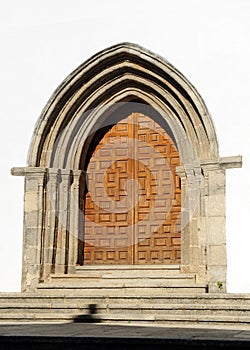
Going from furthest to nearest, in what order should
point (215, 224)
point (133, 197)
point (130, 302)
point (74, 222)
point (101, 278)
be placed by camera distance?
point (133, 197)
point (74, 222)
point (101, 278)
point (215, 224)
point (130, 302)

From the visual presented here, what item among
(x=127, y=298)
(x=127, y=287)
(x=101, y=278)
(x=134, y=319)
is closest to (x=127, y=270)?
(x=101, y=278)

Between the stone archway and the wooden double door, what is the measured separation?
0.28 m

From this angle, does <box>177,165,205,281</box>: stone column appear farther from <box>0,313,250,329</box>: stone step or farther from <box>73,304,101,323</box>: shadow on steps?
<box>73,304,101,323</box>: shadow on steps

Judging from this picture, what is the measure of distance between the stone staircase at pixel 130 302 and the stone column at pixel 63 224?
0.26 m

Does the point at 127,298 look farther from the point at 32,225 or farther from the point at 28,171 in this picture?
the point at 28,171

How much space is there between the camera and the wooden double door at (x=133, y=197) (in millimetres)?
8945

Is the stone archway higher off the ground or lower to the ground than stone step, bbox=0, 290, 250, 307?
higher

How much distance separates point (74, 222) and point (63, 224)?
198mm

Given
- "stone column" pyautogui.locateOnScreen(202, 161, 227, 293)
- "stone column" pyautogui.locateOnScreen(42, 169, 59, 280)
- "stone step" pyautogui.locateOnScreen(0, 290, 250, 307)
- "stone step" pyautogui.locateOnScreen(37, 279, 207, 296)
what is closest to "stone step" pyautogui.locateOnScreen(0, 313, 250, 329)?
"stone step" pyautogui.locateOnScreen(0, 290, 250, 307)

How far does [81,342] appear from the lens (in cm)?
445

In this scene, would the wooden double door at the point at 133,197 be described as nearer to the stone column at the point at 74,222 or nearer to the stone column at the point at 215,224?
the stone column at the point at 74,222

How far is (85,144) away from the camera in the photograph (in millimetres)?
9289

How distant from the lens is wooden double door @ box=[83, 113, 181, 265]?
8945 mm

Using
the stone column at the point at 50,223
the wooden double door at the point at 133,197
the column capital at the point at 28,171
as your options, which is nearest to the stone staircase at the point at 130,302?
the stone column at the point at 50,223
